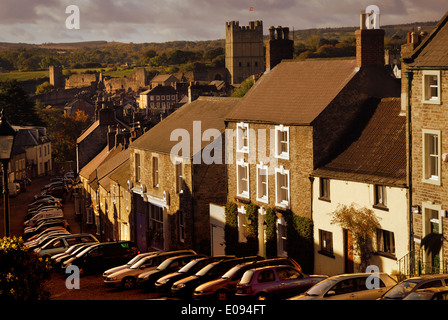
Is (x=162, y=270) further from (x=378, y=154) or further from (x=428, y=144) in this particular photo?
(x=428, y=144)

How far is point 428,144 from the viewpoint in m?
26.9

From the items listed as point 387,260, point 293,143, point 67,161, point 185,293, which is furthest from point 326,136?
point 67,161

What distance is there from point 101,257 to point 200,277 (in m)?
9.58

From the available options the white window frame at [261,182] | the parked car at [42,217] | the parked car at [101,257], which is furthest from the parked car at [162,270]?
the parked car at [42,217]

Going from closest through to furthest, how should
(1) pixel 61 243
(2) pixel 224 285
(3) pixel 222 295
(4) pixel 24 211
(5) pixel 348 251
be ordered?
(3) pixel 222 295 < (2) pixel 224 285 < (5) pixel 348 251 < (1) pixel 61 243 < (4) pixel 24 211

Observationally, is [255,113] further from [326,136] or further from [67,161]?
[67,161]

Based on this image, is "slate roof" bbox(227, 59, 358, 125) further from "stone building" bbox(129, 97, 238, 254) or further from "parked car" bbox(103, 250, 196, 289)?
"parked car" bbox(103, 250, 196, 289)

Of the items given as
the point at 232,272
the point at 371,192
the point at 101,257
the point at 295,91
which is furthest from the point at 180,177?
the point at 232,272

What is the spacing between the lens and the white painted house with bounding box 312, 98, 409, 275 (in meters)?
28.0

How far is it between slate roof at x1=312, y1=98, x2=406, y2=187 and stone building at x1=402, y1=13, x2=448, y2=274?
113cm

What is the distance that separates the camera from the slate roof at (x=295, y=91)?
112 ft

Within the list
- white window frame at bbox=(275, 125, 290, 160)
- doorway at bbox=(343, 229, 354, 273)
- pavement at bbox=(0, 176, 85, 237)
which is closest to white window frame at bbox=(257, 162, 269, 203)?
white window frame at bbox=(275, 125, 290, 160)

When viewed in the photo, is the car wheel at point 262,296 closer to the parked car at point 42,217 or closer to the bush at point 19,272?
the bush at point 19,272

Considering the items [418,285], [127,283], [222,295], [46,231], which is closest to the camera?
[418,285]
